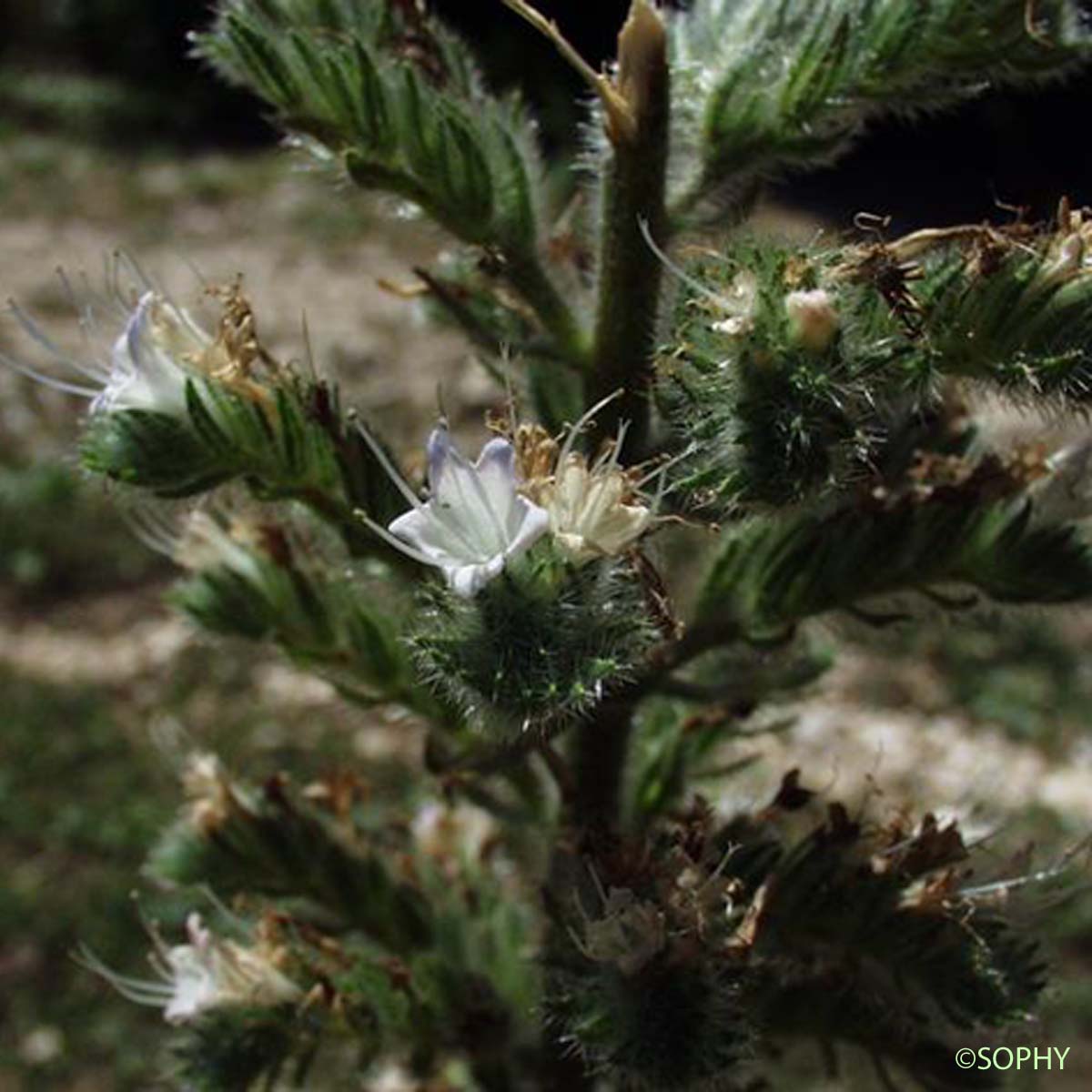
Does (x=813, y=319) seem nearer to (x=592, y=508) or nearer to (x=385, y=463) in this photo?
(x=592, y=508)

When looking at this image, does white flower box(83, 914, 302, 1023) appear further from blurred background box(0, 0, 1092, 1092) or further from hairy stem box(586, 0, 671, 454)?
hairy stem box(586, 0, 671, 454)

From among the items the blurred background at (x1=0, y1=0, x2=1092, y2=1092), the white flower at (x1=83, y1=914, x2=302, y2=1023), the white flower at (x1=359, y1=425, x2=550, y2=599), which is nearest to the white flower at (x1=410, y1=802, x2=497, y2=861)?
the blurred background at (x1=0, y1=0, x2=1092, y2=1092)

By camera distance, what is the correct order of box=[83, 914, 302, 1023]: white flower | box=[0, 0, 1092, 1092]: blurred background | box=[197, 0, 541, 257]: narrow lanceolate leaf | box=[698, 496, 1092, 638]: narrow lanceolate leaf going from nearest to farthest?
box=[197, 0, 541, 257]: narrow lanceolate leaf
box=[698, 496, 1092, 638]: narrow lanceolate leaf
box=[83, 914, 302, 1023]: white flower
box=[0, 0, 1092, 1092]: blurred background

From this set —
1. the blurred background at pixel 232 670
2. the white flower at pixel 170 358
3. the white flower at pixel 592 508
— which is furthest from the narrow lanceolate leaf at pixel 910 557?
the white flower at pixel 170 358

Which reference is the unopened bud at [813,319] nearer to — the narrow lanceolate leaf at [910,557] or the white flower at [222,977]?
the narrow lanceolate leaf at [910,557]

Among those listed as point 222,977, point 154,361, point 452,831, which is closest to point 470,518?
point 154,361

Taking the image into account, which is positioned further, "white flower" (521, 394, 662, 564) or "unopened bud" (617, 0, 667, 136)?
"unopened bud" (617, 0, 667, 136)
